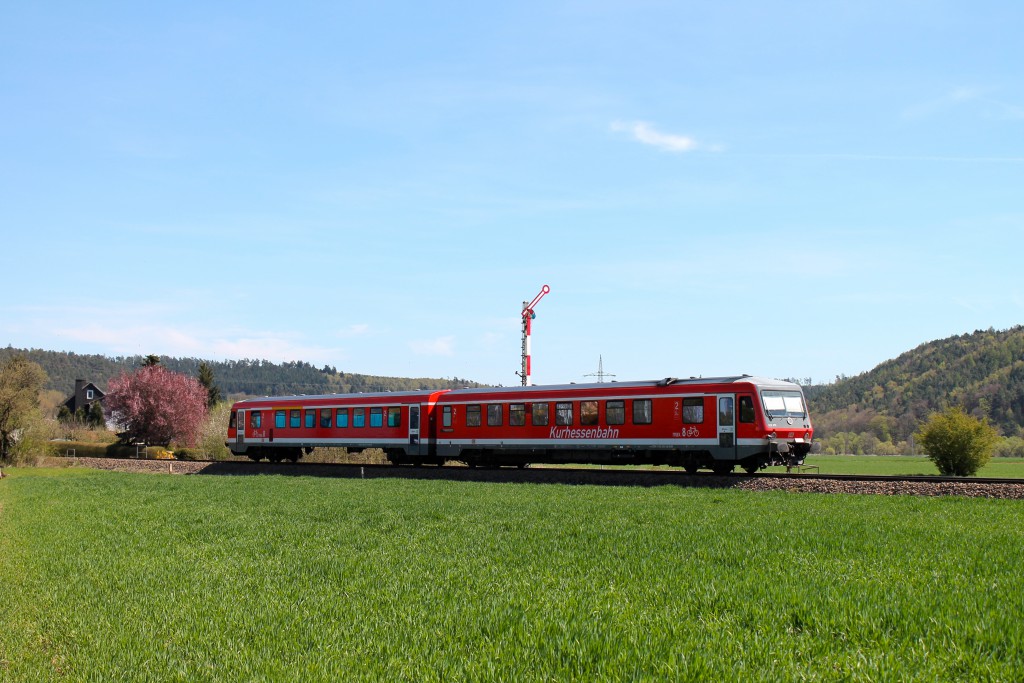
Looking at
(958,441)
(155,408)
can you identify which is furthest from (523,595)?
(155,408)

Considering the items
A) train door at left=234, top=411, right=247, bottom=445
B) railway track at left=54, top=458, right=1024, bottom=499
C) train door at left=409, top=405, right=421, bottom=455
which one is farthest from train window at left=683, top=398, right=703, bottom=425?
train door at left=234, top=411, right=247, bottom=445

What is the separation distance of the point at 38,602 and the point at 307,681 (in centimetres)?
503

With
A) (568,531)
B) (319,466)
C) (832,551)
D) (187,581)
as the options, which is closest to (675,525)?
(568,531)

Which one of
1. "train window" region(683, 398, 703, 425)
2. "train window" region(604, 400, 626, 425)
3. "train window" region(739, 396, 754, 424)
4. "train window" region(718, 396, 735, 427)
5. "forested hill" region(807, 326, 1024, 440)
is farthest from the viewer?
"forested hill" region(807, 326, 1024, 440)

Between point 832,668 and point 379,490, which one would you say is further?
point 379,490

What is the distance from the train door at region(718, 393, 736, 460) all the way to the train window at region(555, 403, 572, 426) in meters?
5.82

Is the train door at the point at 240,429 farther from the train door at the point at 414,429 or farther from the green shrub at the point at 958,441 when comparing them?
the green shrub at the point at 958,441

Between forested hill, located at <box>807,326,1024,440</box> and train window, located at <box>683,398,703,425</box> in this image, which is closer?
train window, located at <box>683,398,703,425</box>

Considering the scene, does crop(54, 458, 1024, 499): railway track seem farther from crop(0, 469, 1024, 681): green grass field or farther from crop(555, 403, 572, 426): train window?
crop(0, 469, 1024, 681): green grass field

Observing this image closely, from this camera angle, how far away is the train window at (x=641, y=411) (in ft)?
97.9

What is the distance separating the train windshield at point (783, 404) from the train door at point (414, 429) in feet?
49.3

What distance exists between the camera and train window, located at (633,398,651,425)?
29844 millimetres

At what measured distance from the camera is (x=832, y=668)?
7.32 meters

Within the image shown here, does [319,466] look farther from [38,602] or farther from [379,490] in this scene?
[38,602]
